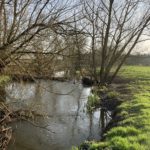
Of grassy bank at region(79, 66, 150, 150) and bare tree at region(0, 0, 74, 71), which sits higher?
bare tree at region(0, 0, 74, 71)

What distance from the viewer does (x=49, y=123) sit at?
581 inches

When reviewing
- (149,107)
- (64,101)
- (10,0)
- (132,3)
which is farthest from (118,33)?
(10,0)

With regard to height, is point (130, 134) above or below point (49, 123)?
above

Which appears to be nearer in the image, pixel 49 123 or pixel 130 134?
pixel 130 134

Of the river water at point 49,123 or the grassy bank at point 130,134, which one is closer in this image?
the grassy bank at point 130,134

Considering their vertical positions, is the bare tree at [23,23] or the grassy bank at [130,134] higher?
the bare tree at [23,23]

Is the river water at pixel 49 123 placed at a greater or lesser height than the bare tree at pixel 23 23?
lesser

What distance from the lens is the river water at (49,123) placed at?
11547mm

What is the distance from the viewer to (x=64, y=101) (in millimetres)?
20875

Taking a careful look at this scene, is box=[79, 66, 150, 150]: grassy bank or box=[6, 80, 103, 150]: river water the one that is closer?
box=[79, 66, 150, 150]: grassy bank

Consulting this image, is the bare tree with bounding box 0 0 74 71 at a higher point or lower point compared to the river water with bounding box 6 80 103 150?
higher

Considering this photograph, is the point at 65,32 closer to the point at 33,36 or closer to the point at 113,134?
the point at 33,36

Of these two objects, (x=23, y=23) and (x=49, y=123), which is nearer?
(x=23, y=23)

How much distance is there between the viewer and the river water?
37.9 feet
